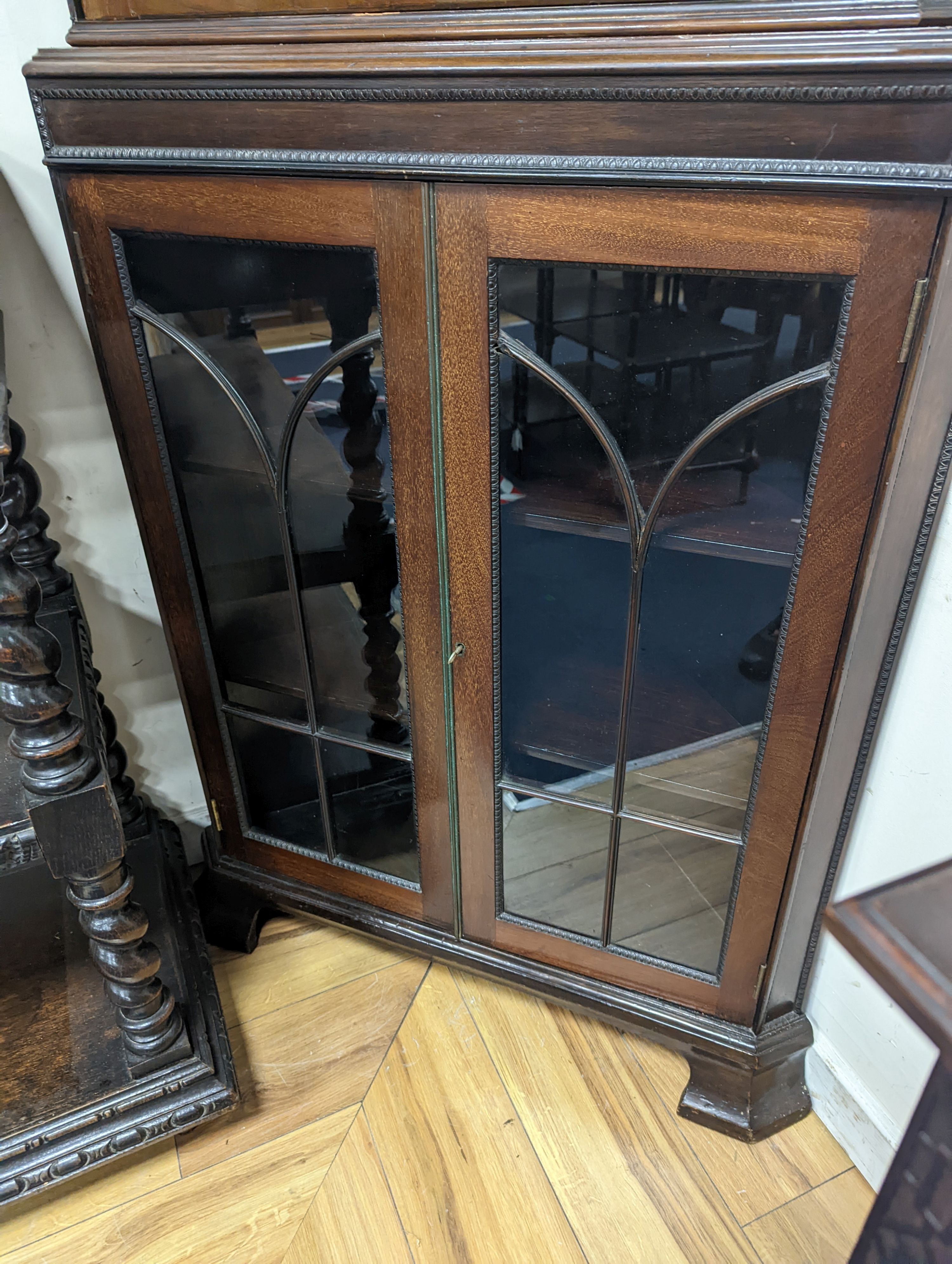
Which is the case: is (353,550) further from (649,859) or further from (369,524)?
(649,859)

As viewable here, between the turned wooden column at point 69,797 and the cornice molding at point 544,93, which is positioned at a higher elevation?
the cornice molding at point 544,93

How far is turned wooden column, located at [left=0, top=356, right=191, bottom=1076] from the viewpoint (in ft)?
2.36

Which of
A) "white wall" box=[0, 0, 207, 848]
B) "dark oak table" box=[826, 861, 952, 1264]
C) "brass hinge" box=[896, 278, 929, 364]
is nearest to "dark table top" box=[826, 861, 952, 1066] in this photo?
"dark oak table" box=[826, 861, 952, 1264]

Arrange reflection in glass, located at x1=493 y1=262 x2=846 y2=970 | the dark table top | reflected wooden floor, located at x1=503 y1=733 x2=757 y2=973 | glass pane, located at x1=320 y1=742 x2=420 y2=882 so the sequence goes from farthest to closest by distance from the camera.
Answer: glass pane, located at x1=320 y1=742 x2=420 y2=882
reflected wooden floor, located at x1=503 y1=733 x2=757 y2=973
reflection in glass, located at x1=493 y1=262 x2=846 y2=970
the dark table top

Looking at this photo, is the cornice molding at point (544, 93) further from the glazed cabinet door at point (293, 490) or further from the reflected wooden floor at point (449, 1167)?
the reflected wooden floor at point (449, 1167)

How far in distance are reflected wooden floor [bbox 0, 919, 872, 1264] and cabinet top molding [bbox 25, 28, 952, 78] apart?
3.44ft

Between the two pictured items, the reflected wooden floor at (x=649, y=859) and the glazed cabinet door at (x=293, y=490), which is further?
the reflected wooden floor at (x=649, y=859)

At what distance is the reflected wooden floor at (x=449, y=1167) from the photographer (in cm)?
94

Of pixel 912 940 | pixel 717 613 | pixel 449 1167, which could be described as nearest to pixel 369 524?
pixel 717 613

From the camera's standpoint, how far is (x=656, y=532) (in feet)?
2.44

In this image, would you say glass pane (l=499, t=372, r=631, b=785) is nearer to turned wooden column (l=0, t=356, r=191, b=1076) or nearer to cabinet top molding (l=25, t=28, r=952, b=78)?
cabinet top molding (l=25, t=28, r=952, b=78)

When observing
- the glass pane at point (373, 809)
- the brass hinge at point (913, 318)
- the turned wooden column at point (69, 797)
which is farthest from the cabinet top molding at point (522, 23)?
the glass pane at point (373, 809)

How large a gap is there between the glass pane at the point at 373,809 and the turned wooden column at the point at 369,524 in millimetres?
47

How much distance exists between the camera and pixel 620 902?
0.97 metres
